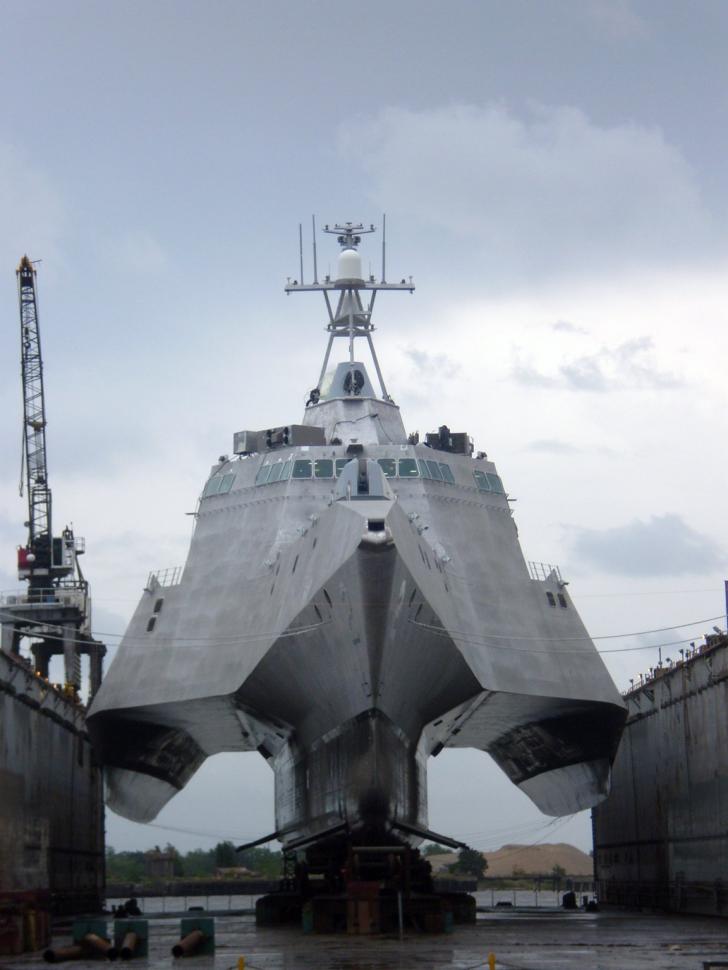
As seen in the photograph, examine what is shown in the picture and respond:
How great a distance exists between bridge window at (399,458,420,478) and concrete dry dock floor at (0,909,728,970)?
10.4 m

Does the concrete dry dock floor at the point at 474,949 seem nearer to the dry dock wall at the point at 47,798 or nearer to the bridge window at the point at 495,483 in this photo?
the dry dock wall at the point at 47,798

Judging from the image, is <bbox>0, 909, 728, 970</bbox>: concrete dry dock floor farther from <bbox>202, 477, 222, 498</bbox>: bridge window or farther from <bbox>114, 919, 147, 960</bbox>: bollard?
<bbox>202, 477, 222, 498</bbox>: bridge window

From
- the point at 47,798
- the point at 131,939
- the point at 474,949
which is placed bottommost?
the point at 474,949

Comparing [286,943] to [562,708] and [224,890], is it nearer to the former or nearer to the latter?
[562,708]

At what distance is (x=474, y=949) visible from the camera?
20891 mm

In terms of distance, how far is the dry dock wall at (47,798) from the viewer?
25750 mm

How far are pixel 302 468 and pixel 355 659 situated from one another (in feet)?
28.5

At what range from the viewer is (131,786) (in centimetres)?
3419

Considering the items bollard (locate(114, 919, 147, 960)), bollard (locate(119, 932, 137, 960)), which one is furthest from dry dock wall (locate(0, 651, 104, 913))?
bollard (locate(119, 932, 137, 960))

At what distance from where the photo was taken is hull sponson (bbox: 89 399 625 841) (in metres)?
24.6

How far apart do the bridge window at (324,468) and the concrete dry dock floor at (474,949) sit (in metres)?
10.3

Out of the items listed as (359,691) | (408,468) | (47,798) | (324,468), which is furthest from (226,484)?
(359,691)

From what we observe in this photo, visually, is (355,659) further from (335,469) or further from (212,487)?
(212,487)

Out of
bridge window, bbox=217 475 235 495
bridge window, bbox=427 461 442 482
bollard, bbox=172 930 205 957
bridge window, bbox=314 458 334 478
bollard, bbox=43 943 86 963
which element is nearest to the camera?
bollard, bbox=43 943 86 963
